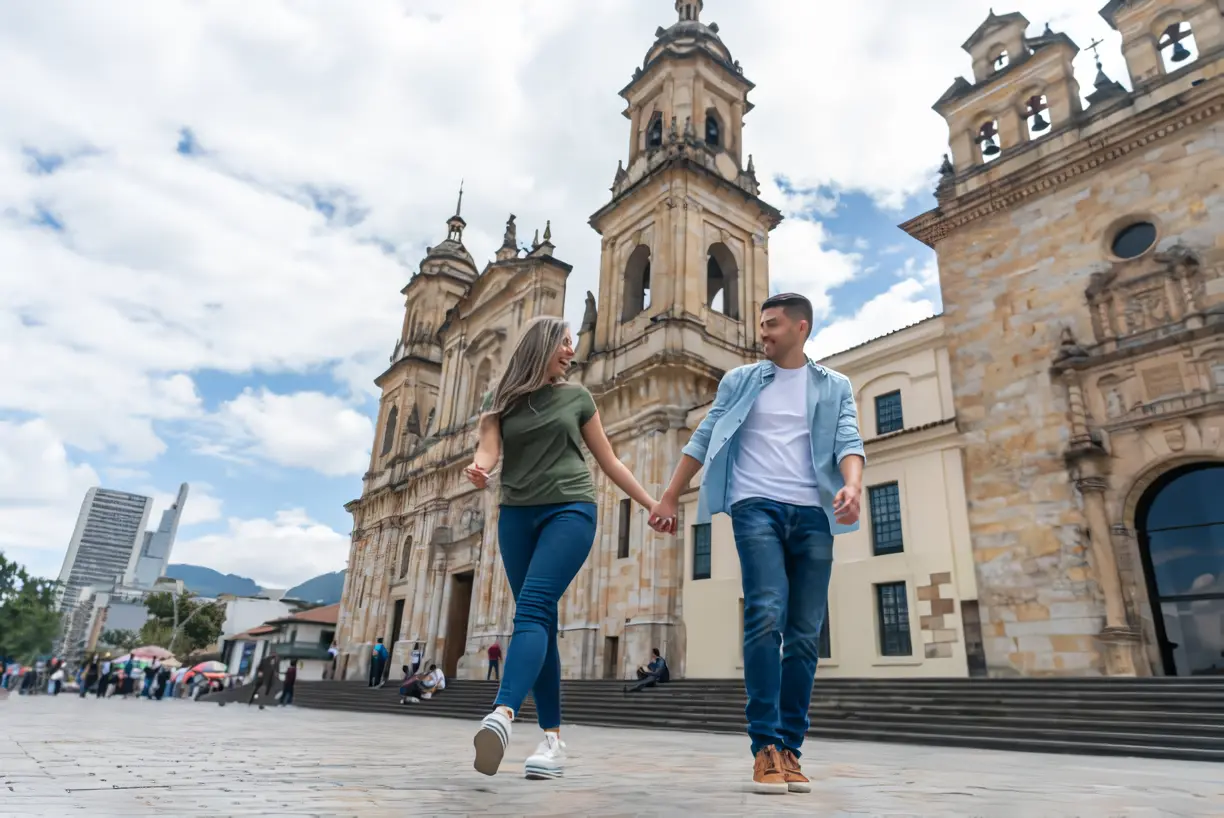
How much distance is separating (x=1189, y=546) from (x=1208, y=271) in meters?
4.64

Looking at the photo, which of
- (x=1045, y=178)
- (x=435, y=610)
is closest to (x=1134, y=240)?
(x=1045, y=178)

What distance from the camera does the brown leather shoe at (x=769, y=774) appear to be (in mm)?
3057

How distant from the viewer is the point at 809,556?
11.9ft

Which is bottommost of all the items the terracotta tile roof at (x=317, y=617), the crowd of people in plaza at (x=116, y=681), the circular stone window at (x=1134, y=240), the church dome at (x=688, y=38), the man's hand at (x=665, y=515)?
the crowd of people in plaza at (x=116, y=681)

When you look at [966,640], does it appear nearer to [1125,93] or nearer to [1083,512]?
[1083,512]

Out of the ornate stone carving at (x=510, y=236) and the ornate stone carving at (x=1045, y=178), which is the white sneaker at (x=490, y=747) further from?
the ornate stone carving at (x=510, y=236)

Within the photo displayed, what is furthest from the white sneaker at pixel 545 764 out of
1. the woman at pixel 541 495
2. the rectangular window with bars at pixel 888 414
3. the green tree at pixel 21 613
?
the green tree at pixel 21 613

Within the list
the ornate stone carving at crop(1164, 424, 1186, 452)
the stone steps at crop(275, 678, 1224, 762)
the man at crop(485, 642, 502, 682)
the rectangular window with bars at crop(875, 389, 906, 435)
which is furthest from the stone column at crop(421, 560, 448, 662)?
the ornate stone carving at crop(1164, 424, 1186, 452)

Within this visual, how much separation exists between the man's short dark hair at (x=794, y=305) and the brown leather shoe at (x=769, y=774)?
2156 millimetres

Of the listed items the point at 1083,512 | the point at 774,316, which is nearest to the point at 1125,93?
the point at 1083,512

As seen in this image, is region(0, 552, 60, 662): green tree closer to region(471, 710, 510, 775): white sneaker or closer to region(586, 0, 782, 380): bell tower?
region(586, 0, 782, 380): bell tower

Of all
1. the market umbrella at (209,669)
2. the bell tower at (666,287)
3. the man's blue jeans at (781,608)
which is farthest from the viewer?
the market umbrella at (209,669)

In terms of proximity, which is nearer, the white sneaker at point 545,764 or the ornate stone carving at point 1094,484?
the white sneaker at point 545,764

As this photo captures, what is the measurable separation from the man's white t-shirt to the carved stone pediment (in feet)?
39.6
